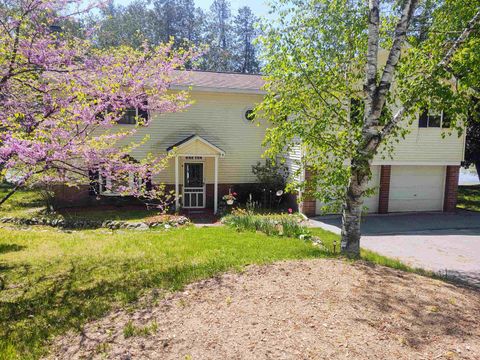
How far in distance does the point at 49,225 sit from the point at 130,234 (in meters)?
3.75

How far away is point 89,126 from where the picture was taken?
6438 mm

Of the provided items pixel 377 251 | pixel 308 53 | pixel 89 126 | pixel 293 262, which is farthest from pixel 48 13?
pixel 377 251

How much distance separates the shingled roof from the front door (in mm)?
3504

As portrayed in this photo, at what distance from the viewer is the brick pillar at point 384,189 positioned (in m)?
15.4

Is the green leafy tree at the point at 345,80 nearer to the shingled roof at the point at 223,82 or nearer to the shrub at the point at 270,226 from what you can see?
the shrub at the point at 270,226

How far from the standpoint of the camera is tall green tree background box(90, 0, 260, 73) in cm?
4347

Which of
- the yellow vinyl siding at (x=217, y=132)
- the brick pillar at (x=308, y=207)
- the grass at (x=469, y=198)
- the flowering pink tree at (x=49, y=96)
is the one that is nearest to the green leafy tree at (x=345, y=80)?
the flowering pink tree at (x=49, y=96)

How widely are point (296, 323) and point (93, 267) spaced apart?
4812 mm

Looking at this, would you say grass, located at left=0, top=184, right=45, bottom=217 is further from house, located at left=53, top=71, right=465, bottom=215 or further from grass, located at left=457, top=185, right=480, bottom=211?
grass, located at left=457, top=185, right=480, bottom=211

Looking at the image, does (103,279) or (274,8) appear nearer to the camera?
(103,279)

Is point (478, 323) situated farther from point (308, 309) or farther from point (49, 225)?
point (49, 225)

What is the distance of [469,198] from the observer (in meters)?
20.7

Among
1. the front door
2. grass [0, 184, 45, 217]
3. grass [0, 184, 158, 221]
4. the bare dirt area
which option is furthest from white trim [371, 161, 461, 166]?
grass [0, 184, 45, 217]

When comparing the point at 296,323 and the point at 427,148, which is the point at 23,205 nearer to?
the point at 296,323
